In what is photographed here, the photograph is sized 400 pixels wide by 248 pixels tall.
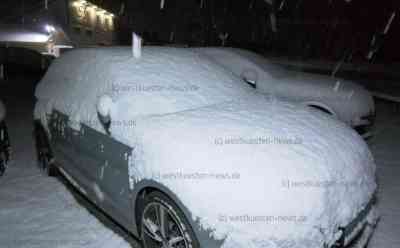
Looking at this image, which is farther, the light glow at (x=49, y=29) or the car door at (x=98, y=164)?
the light glow at (x=49, y=29)

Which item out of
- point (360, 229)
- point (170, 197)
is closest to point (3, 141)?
point (170, 197)

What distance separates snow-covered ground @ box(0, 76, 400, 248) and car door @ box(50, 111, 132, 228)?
1.09ft

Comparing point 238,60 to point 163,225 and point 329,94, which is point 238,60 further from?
point 163,225

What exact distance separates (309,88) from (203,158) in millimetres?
4239

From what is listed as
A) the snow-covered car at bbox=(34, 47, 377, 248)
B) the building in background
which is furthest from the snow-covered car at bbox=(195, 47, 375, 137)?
the building in background

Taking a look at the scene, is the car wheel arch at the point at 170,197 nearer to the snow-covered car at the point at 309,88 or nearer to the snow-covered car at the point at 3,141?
the snow-covered car at the point at 3,141

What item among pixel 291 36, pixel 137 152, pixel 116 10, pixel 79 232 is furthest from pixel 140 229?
pixel 116 10

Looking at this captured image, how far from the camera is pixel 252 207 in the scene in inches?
86.2

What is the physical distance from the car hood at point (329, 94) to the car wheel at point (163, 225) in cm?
410

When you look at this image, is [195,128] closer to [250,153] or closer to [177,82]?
[250,153]

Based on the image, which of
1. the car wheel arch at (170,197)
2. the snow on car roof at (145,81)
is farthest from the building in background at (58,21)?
the car wheel arch at (170,197)

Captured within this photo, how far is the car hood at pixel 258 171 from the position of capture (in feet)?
7.19

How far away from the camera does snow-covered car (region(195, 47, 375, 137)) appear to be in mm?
5855

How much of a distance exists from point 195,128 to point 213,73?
1.28m
